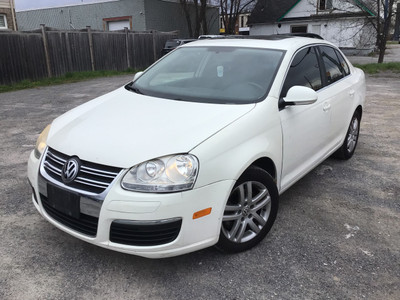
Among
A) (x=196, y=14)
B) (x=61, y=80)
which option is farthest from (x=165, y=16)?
(x=61, y=80)

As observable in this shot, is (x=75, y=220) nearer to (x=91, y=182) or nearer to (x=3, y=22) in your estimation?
(x=91, y=182)

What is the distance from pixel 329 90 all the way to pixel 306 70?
49 cm

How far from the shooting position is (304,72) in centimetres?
386

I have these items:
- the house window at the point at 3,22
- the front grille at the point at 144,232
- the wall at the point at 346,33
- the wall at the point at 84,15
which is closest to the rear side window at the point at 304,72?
the front grille at the point at 144,232

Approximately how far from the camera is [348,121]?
482 centimetres

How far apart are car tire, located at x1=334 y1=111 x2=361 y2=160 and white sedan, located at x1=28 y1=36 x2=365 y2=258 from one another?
0.96 metres

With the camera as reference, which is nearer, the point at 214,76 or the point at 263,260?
the point at 263,260

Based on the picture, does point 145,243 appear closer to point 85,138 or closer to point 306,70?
point 85,138

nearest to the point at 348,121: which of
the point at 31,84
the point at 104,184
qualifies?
the point at 104,184

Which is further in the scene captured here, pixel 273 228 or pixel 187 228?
pixel 273 228

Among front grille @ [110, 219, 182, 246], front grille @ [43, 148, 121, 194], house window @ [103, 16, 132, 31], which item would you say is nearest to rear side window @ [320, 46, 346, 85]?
front grille @ [110, 219, 182, 246]

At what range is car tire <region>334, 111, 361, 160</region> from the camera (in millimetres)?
5012

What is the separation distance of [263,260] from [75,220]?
1.44m

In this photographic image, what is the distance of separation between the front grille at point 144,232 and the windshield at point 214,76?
126cm
